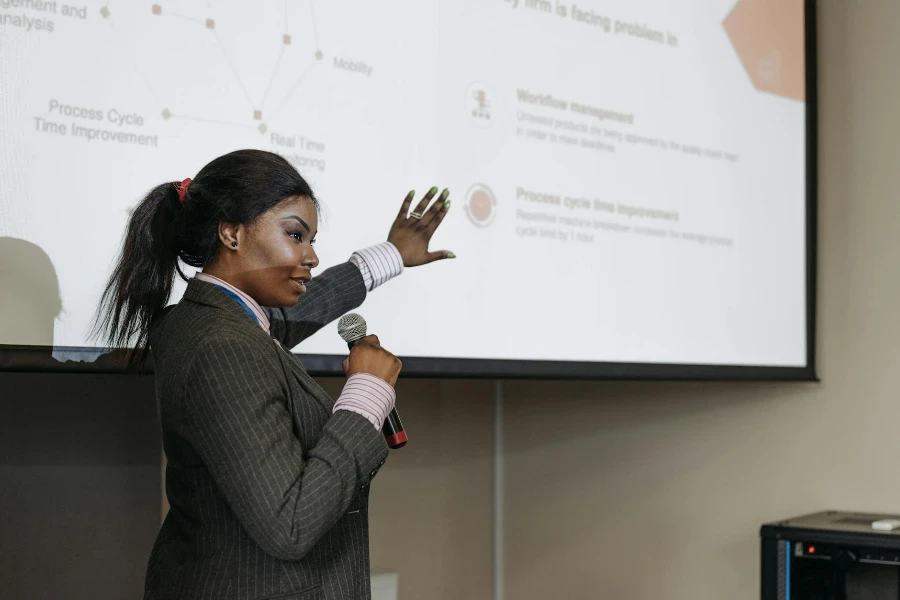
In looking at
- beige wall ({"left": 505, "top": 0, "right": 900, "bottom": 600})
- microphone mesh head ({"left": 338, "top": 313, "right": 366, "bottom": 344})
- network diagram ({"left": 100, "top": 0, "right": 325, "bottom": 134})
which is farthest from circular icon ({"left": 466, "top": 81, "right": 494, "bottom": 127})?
beige wall ({"left": 505, "top": 0, "right": 900, "bottom": 600})

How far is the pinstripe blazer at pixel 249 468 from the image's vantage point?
99 centimetres

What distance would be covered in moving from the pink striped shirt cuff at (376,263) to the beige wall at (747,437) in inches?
58.6

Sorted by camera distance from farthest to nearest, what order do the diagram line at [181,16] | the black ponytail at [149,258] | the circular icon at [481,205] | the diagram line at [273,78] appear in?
the circular icon at [481,205] → the diagram line at [273,78] → the diagram line at [181,16] → the black ponytail at [149,258]

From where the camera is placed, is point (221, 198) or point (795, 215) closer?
point (221, 198)

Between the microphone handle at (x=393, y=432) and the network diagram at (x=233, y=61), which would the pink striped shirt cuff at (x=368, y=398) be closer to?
the microphone handle at (x=393, y=432)

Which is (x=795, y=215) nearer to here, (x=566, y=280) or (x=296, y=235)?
(x=566, y=280)

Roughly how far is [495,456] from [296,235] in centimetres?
226

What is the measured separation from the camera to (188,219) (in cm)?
120

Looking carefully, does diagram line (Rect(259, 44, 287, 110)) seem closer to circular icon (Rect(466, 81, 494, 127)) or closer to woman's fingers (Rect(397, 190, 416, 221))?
woman's fingers (Rect(397, 190, 416, 221))

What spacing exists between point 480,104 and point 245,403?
1.26 metres

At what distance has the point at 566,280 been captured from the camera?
2.26 m

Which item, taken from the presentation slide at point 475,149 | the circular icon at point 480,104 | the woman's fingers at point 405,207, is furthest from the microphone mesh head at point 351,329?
the circular icon at point 480,104

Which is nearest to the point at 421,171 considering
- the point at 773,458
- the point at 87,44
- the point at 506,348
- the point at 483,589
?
the point at 506,348

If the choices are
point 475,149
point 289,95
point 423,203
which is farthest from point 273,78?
point 475,149
